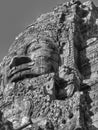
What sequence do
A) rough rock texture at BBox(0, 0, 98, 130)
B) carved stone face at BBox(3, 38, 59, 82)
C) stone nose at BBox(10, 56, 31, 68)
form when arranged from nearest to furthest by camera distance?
rough rock texture at BBox(0, 0, 98, 130)
carved stone face at BBox(3, 38, 59, 82)
stone nose at BBox(10, 56, 31, 68)

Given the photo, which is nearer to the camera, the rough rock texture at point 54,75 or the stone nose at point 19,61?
the rough rock texture at point 54,75

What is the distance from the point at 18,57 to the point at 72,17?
207 inches

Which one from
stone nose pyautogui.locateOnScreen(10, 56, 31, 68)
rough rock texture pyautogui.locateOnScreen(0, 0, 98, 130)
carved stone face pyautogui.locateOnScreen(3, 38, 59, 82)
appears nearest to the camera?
rough rock texture pyautogui.locateOnScreen(0, 0, 98, 130)

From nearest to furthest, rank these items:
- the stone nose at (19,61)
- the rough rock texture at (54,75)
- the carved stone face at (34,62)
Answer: the rough rock texture at (54,75)
the carved stone face at (34,62)
the stone nose at (19,61)

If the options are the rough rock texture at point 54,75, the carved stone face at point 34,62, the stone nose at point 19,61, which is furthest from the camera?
the stone nose at point 19,61

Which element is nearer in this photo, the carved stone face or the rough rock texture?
the rough rock texture

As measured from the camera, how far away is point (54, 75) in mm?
29484

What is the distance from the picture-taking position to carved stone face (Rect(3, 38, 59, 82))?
3034cm

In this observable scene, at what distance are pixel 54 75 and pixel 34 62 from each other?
1.65 m

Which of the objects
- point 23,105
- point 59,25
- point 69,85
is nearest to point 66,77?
point 69,85

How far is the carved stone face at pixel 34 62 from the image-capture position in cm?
3034

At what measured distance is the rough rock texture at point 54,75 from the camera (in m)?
26.8

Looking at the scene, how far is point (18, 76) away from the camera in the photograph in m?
30.4

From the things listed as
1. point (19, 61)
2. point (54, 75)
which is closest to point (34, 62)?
point (19, 61)
